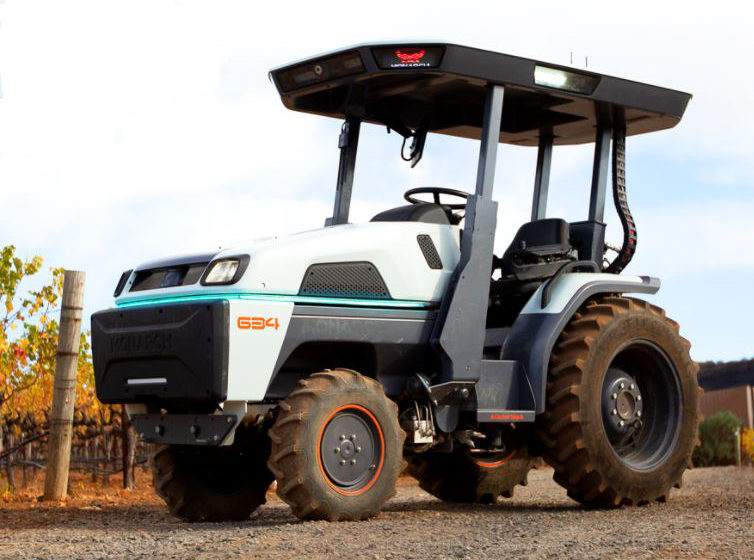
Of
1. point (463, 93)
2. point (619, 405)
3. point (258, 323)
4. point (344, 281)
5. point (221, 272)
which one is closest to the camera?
point (258, 323)

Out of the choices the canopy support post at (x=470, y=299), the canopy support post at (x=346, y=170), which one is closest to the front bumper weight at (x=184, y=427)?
the canopy support post at (x=470, y=299)

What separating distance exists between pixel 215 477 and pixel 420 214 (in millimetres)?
2466

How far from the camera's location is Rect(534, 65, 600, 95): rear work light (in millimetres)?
9445

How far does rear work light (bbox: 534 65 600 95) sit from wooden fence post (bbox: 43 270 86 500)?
5.34 meters

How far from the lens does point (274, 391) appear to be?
8484mm

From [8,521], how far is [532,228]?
493 centimetres

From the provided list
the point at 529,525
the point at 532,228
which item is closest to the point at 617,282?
the point at 532,228

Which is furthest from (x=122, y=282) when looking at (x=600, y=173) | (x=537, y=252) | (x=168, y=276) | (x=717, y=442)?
(x=717, y=442)

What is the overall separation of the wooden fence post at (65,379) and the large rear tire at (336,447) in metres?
5.07

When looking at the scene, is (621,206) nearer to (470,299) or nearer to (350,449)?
(470,299)

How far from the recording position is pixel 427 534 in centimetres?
731

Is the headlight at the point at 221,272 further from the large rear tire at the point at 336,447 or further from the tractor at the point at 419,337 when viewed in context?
the large rear tire at the point at 336,447

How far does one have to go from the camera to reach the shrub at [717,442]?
72.4 ft

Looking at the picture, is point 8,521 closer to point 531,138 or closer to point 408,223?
point 408,223
